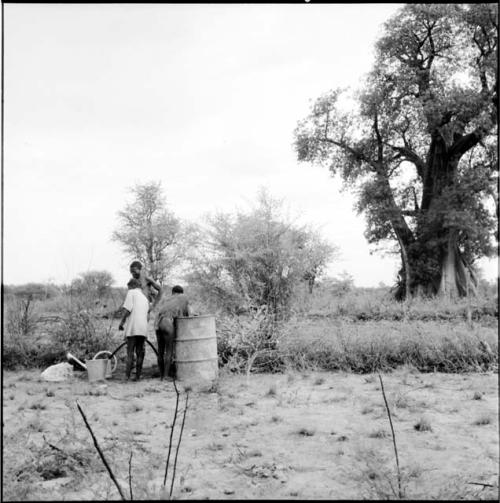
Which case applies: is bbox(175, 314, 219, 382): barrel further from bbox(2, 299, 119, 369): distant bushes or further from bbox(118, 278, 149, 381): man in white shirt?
bbox(2, 299, 119, 369): distant bushes

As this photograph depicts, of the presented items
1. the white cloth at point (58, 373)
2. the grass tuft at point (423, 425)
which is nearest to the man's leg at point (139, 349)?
the white cloth at point (58, 373)

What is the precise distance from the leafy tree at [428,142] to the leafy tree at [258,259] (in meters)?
11.4

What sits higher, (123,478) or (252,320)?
(252,320)

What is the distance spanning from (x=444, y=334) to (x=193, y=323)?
4.18m

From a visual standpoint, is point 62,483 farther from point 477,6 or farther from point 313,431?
point 477,6

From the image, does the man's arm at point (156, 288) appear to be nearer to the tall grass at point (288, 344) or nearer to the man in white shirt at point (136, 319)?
the man in white shirt at point (136, 319)

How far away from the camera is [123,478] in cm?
398

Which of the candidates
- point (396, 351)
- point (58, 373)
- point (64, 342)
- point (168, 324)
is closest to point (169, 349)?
point (168, 324)

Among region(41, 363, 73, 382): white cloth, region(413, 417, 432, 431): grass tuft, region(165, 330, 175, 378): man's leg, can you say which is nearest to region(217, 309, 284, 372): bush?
region(165, 330, 175, 378): man's leg

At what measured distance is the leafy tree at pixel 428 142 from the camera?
20.5 meters

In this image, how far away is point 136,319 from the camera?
7879 millimetres

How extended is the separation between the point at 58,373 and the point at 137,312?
5.88 ft

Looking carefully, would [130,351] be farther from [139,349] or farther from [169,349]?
[169,349]

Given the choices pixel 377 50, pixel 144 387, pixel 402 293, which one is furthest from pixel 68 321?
pixel 377 50
